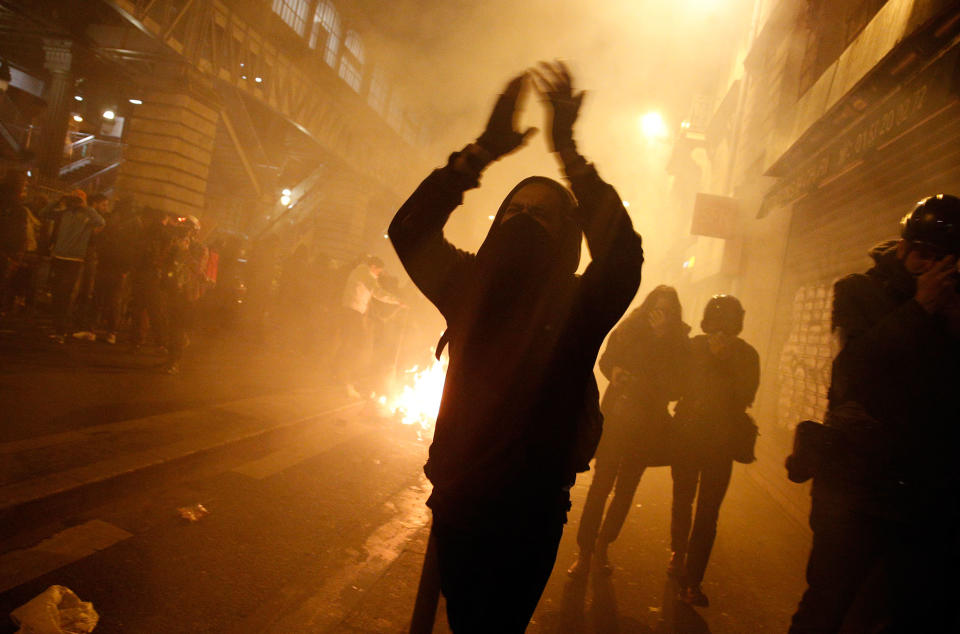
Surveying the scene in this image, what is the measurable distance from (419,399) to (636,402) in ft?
16.8

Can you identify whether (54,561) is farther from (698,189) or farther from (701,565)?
(698,189)

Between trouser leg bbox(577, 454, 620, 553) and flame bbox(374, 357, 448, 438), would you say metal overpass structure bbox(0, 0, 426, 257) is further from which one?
trouser leg bbox(577, 454, 620, 553)

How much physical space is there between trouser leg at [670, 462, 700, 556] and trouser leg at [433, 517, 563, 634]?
2.39 m

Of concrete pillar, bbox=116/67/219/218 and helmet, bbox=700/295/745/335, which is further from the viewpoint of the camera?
concrete pillar, bbox=116/67/219/218

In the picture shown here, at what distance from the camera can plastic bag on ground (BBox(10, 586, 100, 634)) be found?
2.14 meters

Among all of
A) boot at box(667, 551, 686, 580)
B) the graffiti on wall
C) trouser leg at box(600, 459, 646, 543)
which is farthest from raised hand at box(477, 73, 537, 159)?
the graffiti on wall

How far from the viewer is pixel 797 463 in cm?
213

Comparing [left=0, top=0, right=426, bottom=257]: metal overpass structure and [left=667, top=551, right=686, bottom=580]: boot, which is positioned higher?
[left=0, top=0, right=426, bottom=257]: metal overpass structure

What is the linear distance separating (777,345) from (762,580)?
212 inches

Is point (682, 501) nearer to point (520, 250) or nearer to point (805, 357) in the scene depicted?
point (520, 250)

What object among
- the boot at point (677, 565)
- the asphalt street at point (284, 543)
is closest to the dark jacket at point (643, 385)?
the boot at point (677, 565)

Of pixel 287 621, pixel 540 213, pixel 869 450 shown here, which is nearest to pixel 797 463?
pixel 869 450

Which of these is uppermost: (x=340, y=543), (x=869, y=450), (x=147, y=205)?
(x=147, y=205)

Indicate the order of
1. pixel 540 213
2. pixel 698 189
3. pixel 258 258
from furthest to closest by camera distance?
pixel 698 189
pixel 258 258
pixel 540 213
